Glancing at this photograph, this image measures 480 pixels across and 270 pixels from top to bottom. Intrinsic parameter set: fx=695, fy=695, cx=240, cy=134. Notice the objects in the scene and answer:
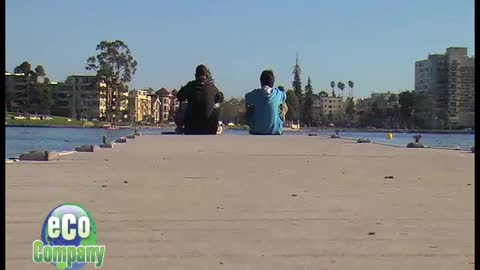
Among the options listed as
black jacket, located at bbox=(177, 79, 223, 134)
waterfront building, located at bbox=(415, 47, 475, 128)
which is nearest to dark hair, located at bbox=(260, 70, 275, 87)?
black jacket, located at bbox=(177, 79, 223, 134)

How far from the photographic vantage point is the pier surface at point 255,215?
16.0 feet

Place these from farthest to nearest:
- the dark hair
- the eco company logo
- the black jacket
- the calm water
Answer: the dark hair → the black jacket → the calm water → the eco company logo

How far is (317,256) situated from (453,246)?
1.15 metres

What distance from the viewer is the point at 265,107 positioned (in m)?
47.1

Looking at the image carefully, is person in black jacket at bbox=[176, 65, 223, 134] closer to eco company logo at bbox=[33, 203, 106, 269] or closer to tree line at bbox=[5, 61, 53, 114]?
eco company logo at bbox=[33, 203, 106, 269]

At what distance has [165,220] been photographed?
251 inches

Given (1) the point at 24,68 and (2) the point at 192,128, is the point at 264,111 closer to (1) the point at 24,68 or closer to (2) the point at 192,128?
(2) the point at 192,128

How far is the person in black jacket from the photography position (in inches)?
1734

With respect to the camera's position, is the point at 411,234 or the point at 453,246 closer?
the point at 453,246

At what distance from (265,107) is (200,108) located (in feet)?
16.9

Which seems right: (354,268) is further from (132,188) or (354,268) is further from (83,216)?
(132,188)

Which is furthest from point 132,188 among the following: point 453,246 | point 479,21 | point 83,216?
point 479,21

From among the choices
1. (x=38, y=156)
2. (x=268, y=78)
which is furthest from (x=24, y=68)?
(x=38, y=156)

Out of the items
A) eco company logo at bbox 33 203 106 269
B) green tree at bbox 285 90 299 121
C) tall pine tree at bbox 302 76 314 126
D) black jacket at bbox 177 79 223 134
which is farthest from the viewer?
tall pine tree at bbox 302 76 314 126
